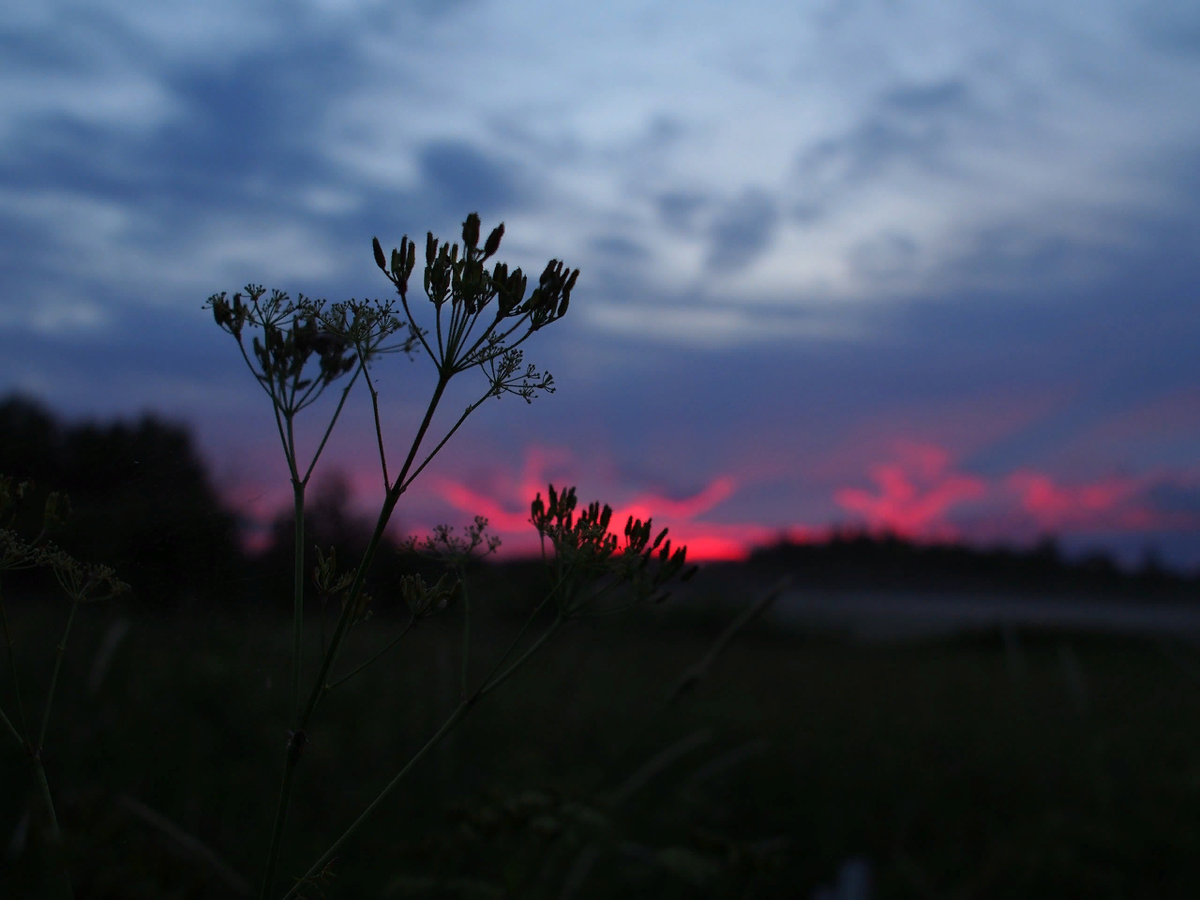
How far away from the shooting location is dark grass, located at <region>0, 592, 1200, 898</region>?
7.54 feet

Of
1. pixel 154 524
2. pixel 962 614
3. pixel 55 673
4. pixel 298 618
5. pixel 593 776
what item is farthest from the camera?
pixel 962 614

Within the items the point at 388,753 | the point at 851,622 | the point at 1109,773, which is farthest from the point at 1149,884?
the point at 851,622

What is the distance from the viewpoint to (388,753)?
4.67m

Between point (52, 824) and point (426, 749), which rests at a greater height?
point (426, 749)

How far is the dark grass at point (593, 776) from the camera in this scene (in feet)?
7.54

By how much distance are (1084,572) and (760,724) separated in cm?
1421

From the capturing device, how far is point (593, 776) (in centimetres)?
470

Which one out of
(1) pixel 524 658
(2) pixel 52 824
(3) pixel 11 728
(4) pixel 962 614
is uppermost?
(1) pixel 524 658

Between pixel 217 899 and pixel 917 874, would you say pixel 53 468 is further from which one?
pixel 917 874

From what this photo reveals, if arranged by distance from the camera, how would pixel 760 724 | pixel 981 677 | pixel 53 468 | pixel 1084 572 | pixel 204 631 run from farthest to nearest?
1. pixel 1084 572
2. pixel 981 677
3. pixel 760 724
4. pixel 204 631
5. pixel 53 468

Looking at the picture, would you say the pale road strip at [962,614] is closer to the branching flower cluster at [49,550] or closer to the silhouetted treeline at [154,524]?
the silhouetted treeline at [154,524]

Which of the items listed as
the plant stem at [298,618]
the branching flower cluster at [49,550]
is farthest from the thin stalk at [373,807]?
the branching flower cluster at [49,550]

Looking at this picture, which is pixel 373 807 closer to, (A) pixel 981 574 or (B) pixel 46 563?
(B) pixel 46 563

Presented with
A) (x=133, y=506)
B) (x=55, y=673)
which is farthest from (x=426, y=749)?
(x=133, y=506)
